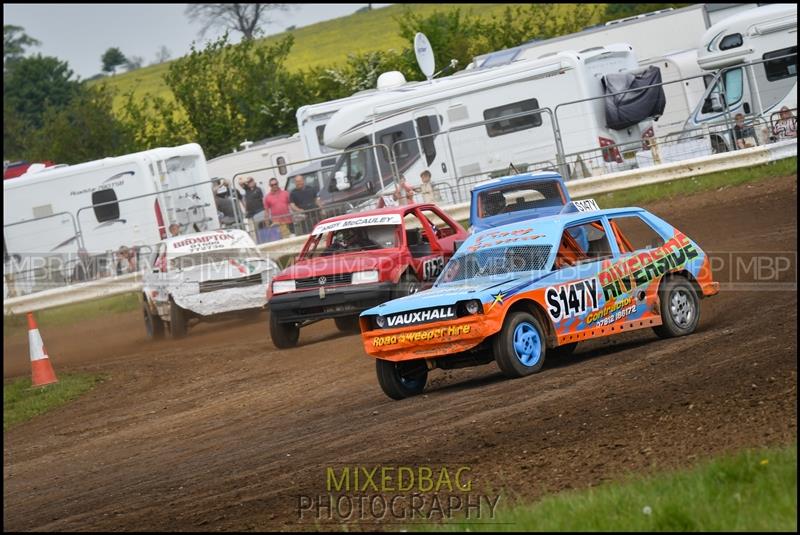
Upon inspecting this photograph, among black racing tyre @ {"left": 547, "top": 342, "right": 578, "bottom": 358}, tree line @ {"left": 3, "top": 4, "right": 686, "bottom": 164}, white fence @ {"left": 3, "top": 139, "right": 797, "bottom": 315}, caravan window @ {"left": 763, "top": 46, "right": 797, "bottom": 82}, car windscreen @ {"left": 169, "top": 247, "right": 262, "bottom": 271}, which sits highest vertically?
tree line @ {"left": 3, "top": 4, "right": 686, "bottom": 164}

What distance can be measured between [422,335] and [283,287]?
5322 mm

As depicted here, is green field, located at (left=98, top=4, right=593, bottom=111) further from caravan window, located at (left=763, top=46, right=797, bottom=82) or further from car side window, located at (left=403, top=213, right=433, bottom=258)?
car side window, located at (left=403, top=213, right=433, bottom=258)

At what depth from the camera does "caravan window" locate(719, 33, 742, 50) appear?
2353cm

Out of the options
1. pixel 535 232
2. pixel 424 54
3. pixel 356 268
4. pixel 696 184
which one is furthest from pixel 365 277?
pixel 424 54

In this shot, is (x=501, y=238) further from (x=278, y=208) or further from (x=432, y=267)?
(x=278, y=208)

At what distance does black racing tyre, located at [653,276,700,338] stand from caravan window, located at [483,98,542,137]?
11.9m

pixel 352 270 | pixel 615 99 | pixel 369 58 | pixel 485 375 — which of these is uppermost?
pixel 369 58

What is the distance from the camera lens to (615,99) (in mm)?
22484

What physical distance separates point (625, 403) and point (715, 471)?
8.01ft

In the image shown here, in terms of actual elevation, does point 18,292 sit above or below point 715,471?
above

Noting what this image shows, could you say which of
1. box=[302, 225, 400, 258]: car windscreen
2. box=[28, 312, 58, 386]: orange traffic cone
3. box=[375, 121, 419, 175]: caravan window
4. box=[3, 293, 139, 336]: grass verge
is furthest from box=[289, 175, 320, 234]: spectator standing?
box=[28, 312, 58, 386]: orange traffic cone

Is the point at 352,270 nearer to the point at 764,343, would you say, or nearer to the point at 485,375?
the point at 485,375

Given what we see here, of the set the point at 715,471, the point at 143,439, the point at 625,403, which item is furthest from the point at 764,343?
the point at 143,439

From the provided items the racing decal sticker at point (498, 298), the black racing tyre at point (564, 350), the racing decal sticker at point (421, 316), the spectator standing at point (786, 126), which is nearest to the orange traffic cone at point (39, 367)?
the racing decal sticker at point (421, 316)
